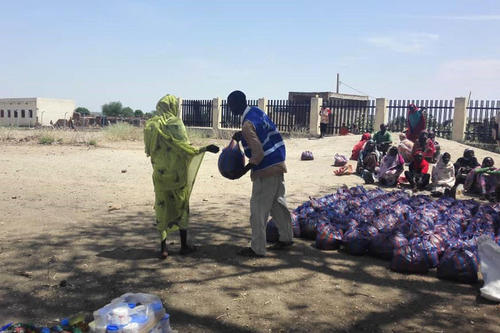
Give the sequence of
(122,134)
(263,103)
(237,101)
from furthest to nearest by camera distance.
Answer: (263,103)
(122,134)
(237,101)

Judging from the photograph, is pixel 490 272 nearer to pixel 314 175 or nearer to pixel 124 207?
pixel 124 207

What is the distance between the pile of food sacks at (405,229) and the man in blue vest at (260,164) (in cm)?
70

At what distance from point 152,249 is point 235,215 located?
6.68ft

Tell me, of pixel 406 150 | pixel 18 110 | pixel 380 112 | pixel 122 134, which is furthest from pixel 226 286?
pixel 18 110

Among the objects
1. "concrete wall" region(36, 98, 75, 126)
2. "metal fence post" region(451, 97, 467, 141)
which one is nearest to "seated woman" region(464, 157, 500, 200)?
"metal fence post" region(451, 97, 467, 141)

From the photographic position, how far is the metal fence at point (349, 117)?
75.0 feet

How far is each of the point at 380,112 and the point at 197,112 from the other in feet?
43.3

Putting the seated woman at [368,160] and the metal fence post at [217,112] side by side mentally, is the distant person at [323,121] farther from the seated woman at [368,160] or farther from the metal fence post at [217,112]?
the seated woman at [368,160]

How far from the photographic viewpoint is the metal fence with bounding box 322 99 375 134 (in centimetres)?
2286

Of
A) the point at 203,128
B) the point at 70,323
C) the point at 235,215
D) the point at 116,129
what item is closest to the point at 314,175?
the point at 235,215

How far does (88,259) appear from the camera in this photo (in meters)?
4.67

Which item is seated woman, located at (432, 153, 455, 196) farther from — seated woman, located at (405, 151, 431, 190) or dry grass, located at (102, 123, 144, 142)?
dry grass, located at (102, 123, 144, 142)

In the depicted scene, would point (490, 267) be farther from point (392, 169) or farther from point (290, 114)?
point (290, 114)

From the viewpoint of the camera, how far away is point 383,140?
12.0m
